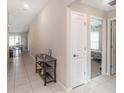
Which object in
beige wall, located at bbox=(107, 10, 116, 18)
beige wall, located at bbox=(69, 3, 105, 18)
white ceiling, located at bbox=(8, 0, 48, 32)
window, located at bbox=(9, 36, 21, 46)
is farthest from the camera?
window, located at bbox=(9, 36, 21, 46)

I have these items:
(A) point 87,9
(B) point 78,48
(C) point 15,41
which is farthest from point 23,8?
(C) point 15,41

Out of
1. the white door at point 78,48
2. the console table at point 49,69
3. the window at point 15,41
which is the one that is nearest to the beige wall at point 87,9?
the white door at point 78,48

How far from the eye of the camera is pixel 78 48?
289 cm

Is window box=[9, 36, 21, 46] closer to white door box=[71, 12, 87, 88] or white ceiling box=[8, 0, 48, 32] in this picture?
white ceiling box=[8, 0, 48, 32]

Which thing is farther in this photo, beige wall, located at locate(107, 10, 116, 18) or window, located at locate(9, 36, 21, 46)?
window, located at locate(9, 36, 21, 46)

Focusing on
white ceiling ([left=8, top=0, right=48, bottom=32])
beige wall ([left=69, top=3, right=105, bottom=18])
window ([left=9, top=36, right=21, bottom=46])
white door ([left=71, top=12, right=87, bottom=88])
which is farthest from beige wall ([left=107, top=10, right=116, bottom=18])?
window ([left=9, top=36, right=21, bottom=46])

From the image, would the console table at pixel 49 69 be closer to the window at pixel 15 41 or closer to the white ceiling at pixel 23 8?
the white ceiling at pixel 23 8

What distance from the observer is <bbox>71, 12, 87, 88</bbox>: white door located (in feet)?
9.04

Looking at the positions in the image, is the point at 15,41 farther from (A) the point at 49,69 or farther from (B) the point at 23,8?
(A) the point at 49,69

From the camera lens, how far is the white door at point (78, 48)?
9.04 ft

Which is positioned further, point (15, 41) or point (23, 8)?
point (15, 41)

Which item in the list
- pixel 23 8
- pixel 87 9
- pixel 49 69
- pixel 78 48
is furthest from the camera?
pixel 23 8
